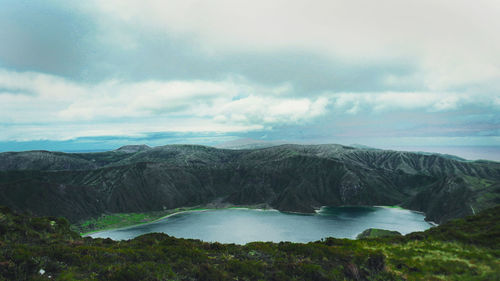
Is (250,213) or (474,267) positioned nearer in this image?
(474,267)

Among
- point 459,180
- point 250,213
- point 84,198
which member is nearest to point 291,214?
point 250,213

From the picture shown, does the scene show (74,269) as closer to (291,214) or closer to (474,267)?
(474,267)

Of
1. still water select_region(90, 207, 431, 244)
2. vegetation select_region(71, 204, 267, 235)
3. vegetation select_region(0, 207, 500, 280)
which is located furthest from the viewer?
vegetation select_region(71, 204, 267, 235)

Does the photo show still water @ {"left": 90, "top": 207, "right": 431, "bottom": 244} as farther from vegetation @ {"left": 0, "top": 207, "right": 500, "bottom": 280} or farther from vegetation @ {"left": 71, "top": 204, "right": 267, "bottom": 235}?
vegetation @ {"left": 0, "top": 207, "right": 500, "bottom": 280}

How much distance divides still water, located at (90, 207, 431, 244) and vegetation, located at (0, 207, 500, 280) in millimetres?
84936

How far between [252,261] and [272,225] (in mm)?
123283

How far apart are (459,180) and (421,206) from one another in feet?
96.1

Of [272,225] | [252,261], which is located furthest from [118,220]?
[252,261]

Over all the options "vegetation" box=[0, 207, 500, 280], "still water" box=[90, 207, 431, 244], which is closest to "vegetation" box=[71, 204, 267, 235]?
"still water" box=[90, 207, 431, 244]

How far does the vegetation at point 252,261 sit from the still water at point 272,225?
8494cm

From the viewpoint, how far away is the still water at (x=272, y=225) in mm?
114250

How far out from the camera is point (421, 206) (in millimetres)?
169625

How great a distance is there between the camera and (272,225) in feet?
446

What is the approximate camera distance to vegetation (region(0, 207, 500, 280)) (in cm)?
1473
